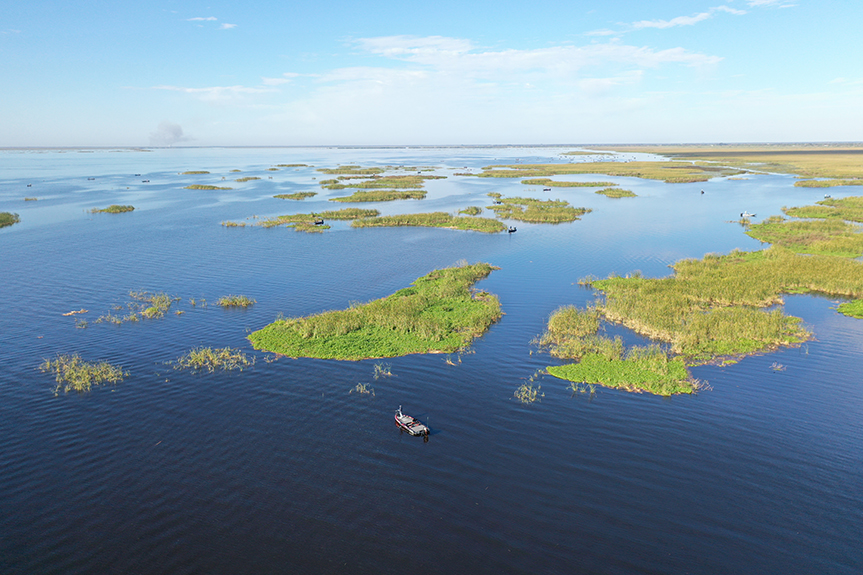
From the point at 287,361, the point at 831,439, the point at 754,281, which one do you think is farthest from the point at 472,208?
the point at 831,439

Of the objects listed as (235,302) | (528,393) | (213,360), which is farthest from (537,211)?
(213,360)

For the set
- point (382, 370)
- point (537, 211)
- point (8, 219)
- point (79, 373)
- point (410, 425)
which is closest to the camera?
point (410, 425)

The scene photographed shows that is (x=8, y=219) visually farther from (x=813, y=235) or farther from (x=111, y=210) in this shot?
(x=813, y=235)

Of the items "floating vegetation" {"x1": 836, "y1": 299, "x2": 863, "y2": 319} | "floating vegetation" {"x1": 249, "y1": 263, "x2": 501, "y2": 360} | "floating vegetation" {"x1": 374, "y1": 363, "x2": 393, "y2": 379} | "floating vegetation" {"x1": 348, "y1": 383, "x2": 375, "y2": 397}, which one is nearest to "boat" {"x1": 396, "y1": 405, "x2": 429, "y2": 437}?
"floating vegetation" {"x1": 348, "y1": 383, "x2": 375, "y2": 397}

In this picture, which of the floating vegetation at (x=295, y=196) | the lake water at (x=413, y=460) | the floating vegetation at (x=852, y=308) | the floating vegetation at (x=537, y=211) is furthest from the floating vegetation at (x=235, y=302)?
the floating vegetation at (x=295, y=196)

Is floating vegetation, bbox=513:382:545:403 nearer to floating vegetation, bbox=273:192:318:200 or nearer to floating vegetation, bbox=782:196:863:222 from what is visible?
floating vegetation, bbox=782:196:863:222

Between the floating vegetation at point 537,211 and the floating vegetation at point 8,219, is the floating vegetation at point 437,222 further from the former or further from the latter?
the floating vegetation at point 8,219
